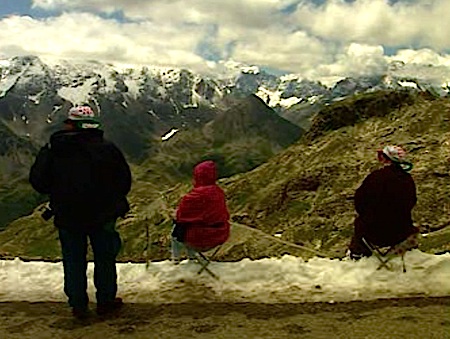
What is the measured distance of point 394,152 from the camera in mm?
14570

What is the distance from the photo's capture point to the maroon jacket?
47.5 ft

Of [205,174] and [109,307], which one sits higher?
[205,174]

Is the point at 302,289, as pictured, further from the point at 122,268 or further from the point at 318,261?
the point at 122,268

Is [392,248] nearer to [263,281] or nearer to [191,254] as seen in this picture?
[263,281]

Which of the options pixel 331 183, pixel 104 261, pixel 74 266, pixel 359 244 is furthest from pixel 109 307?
pixel 331 183

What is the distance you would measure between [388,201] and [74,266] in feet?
20.6

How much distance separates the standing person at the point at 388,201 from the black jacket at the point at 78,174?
5.24 metres

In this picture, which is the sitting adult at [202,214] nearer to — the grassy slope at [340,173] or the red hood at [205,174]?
the red hood at [205,174]

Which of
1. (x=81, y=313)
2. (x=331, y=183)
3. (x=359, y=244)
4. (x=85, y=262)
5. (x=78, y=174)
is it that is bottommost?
(x=331, y=183)

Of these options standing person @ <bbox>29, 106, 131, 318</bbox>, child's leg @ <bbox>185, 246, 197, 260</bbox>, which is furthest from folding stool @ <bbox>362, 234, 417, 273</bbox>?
standing person @ <bbox>29, 106, 131, 318</bbox>

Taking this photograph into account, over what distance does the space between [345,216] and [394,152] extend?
135ft

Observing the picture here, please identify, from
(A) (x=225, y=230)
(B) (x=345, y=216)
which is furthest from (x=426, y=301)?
(B) (x=345, y=216)

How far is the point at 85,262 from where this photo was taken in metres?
12.4

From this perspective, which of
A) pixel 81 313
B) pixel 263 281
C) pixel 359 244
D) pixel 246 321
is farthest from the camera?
pixel 359 244
